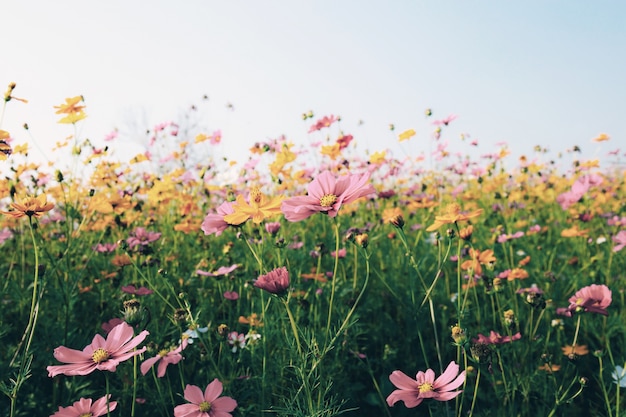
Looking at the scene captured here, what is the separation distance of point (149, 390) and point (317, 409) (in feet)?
1.75

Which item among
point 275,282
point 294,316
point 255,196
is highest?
point 255,196

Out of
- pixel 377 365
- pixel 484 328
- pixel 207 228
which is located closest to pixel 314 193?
pixel 207 228

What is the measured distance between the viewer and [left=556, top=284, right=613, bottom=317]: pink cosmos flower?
995 mm

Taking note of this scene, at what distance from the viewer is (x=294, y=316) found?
4.47 ft

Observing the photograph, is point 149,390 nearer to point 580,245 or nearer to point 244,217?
point 244,217

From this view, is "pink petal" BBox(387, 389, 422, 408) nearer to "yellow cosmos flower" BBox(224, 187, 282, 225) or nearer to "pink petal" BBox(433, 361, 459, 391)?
"pink petal" BBox(433, 361, 459, 391)

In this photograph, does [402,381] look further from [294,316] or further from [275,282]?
[294,316]

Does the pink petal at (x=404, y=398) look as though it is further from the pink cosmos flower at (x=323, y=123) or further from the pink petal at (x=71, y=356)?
the pink cosmos flower at (x=323, y=123)

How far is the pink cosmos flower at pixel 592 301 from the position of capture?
100 cm

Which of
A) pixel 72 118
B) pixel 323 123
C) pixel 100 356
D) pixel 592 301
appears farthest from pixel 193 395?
pixel 323 123

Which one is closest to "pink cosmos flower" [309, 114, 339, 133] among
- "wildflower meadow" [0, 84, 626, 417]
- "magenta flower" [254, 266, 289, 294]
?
"wildflower meadow" [0, 84, 626, 417]

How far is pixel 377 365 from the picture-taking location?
1.39 m

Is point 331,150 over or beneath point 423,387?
over

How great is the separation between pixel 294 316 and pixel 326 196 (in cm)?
63
